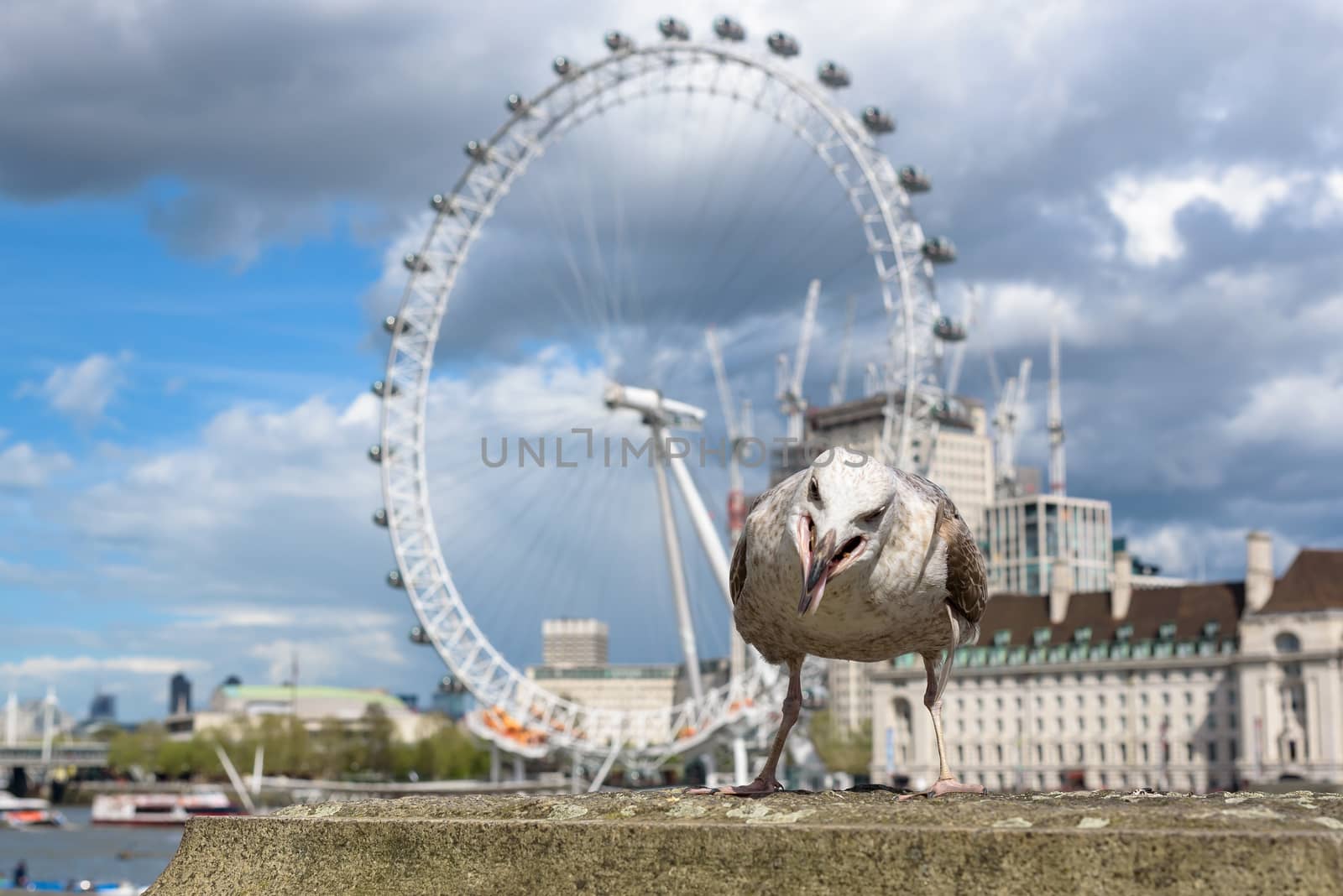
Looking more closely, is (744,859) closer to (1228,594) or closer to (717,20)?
(717,20)

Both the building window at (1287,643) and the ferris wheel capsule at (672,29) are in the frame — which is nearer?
the ferris wheel capsule at (672,29)

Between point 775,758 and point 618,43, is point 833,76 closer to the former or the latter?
point 618,43

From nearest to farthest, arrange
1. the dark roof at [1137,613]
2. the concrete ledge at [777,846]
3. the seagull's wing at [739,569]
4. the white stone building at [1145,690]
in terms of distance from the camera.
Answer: the concrete ledge at [777,846] → the seagull's wing at [739,569] → the white stone building at [1145,690] → the dark roof at [1137,613]

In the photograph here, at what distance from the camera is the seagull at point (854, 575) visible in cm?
729

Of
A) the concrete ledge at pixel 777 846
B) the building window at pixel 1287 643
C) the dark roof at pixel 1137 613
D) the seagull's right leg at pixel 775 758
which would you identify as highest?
the dark roof at pixel 1137 613

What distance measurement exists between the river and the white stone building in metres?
44.6

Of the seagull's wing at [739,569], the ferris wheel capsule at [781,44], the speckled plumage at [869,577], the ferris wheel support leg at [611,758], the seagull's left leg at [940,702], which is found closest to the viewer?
the speckled plumage at [869,577]

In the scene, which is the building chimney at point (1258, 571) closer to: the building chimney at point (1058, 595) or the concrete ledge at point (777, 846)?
the building chimney at point (1058, 595)

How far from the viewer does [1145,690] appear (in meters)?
114

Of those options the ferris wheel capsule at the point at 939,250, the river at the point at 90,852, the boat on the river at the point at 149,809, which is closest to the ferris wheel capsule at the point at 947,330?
the ferris wheel capsule at the point at 939,250

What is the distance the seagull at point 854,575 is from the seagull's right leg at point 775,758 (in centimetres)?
1

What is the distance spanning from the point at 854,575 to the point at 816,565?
306 millimetres

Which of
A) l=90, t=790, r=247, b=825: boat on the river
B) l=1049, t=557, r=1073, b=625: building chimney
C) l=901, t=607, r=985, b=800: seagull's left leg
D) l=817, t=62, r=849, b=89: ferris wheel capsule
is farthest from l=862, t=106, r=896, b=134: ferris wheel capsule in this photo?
l=90, t=790, r=247, b=825: boat on the river

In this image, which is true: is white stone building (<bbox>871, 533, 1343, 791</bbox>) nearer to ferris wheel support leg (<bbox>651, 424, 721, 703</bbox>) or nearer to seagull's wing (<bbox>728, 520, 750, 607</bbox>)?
ferris wheel support leg (<bbox>651, 424, 721, 703</bbox>)
